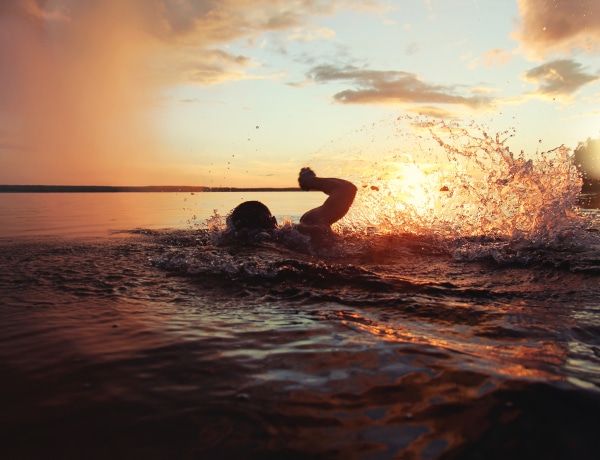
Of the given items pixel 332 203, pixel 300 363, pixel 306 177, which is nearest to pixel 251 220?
pixel 306 177

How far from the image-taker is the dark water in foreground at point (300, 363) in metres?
2.06

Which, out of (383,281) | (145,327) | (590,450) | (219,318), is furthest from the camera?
(383,281)

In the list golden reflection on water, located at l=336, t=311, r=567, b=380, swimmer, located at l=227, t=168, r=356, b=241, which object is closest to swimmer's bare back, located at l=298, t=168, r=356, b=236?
swimmer, located at l=227, t=168, r=356, b=241

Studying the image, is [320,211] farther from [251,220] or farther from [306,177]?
[251,220]

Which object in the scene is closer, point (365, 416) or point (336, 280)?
point (365, 416)

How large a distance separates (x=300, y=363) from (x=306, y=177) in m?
7.07

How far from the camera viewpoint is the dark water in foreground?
6.75 feet

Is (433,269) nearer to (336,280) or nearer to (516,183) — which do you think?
(336,280)

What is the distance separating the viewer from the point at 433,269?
276 inches

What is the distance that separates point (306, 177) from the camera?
31.8ft

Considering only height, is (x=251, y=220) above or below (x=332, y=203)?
below

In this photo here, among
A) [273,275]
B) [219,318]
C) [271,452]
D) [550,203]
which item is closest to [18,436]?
[271,452]

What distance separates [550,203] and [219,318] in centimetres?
872

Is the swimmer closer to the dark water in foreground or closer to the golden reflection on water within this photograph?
the dark water in foreground
